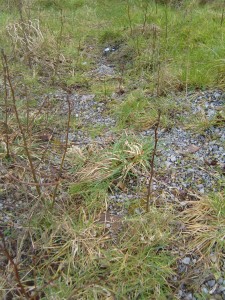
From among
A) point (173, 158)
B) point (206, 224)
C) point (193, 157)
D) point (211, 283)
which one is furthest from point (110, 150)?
point (211, 283)

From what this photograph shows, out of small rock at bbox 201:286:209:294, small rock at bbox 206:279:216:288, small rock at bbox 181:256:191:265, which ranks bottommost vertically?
small rock at bbox 201:286:209:294

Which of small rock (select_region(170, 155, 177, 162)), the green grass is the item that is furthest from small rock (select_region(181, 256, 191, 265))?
small rock (select_region(170, 155, 177, 162))

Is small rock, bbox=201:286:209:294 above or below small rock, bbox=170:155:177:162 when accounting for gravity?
below

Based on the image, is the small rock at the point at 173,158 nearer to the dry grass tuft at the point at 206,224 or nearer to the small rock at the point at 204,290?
the dry grass tuft at the point at 206,224

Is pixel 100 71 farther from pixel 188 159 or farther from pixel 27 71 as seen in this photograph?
pixel 188 159

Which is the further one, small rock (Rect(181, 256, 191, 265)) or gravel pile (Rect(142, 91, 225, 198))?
gravel pile (Rect(142, 91, 225, 198))

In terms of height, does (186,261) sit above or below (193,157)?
below

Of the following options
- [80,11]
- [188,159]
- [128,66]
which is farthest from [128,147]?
[80,11]

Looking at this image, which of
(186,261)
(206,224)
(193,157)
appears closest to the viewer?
(186,261)

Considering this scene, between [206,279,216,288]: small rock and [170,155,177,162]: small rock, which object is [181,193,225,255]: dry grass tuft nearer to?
[206,279,216,288]: small rock

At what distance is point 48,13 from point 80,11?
1.79ft

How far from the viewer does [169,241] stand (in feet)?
7.31

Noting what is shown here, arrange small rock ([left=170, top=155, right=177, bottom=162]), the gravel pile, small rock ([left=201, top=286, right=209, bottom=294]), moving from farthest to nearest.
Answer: small rock ([left=170, top=155, right=177, bottom=162]) < the gravel pile < small rock ([left=201, top=286, right=209, bottom=294])

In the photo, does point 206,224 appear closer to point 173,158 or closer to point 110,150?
point 173,158
